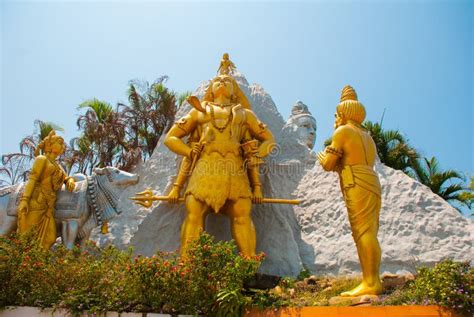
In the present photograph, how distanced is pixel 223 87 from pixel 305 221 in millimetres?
2386

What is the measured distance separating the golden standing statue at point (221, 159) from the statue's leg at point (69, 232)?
5.01 feet

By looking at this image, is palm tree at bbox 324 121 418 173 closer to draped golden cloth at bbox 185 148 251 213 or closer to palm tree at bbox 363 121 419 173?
palm tree at bbox 363 121 419 173

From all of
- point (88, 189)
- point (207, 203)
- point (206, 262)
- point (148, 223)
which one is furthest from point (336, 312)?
point (88, 189)

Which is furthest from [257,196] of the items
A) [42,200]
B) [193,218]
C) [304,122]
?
[304,122]

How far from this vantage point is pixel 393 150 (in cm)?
1142

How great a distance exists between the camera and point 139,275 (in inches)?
184

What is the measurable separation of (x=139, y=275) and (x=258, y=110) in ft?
15.5

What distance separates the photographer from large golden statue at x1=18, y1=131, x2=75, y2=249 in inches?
276

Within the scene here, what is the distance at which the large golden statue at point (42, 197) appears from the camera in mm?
7012

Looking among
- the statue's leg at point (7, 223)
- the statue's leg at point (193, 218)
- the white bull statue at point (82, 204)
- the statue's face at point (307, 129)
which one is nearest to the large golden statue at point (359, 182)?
the statue's leg at point (193, 218)

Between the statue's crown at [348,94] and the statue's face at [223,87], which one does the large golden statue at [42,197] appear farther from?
the statue's crown at [348,94]

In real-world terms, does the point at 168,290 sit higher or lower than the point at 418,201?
lower

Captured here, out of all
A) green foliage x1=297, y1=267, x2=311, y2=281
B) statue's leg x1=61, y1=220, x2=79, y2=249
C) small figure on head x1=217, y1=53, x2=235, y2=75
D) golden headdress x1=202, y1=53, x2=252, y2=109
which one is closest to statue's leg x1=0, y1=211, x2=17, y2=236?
statue's leg x1=61, y1=220, x2=79, y2=249

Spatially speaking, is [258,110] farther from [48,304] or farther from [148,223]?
[48,304]
